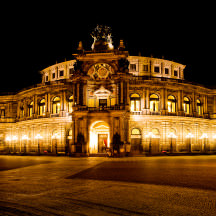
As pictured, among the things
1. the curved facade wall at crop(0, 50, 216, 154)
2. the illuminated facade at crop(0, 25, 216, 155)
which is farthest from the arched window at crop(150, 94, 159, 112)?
the illuminated facade at crop(0, 25, 216, 155)

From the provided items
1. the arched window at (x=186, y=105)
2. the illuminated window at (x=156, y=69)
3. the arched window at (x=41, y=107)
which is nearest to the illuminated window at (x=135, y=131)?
the arched window at (x=186, y=105)

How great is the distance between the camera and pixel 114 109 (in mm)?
44594

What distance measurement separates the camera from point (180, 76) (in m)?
61.3

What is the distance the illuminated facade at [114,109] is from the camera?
151 ft

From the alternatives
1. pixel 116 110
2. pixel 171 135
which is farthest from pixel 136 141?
pixel 116 110

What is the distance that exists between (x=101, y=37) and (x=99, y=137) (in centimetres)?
1871

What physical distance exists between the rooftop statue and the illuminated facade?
0.65 ft

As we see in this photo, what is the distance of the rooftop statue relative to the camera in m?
49.0

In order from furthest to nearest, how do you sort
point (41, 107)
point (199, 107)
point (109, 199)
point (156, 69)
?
1. point (156, 69)
2. point (199, 107)
3. point (41, 107)
4. point (109, 199)

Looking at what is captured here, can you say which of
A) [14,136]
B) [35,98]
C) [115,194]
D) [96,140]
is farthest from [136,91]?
[115,194]

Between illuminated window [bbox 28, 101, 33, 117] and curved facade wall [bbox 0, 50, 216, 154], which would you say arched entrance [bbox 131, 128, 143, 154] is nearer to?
curved facade wall [bbox 0, 50, 216, 154]

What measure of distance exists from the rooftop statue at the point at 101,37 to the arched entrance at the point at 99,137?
13935 millimetres

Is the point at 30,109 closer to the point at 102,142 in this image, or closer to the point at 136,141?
the point at 102,142

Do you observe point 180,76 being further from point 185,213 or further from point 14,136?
point 185,213
